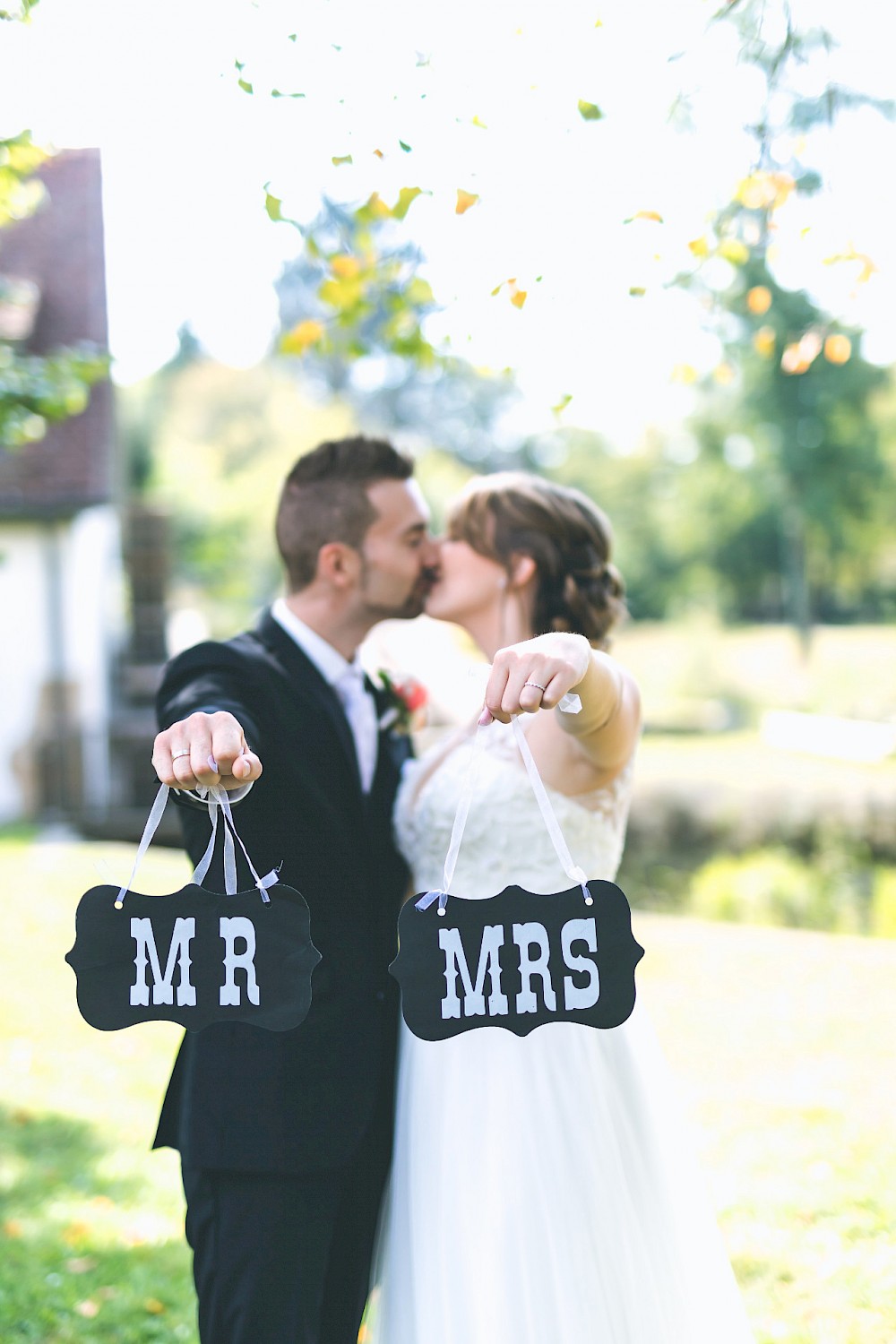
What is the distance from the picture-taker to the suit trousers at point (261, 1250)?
2486 millimetres

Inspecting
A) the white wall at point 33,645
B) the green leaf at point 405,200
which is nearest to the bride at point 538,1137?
the green leaf at point 405,200

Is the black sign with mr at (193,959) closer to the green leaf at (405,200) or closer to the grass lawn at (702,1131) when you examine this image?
the grass lawn at (702,1131)

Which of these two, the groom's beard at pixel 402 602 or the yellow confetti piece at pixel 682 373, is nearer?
the groom's beard at pixel 402 602

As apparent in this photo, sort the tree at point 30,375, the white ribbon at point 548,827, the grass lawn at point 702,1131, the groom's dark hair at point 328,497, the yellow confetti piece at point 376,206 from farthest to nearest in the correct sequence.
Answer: the tree at point 30,375 < the grass lawn at point 702,1131 < the yellow confetti piece at point 376,206 < the groom's dark hair at point 328,497 < the white ribbon at point 548,827

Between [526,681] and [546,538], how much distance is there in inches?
51.3

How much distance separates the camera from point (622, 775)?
304 cm

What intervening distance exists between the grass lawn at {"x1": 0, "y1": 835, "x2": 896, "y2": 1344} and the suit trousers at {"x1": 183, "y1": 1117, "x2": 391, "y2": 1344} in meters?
0.71

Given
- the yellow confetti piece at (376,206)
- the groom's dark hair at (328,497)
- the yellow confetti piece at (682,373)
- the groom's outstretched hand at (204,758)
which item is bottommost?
the groom's outstretched hand at (204,758)

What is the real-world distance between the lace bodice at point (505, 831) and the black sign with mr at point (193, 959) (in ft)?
2.89

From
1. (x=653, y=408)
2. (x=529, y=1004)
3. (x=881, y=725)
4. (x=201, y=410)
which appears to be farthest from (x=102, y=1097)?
(x=201, y=410)

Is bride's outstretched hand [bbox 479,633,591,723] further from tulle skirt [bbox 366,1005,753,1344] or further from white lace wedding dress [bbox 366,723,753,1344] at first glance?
tulle skirt [bbox 366,1005,753,1344]

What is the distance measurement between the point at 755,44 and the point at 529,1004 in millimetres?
3457

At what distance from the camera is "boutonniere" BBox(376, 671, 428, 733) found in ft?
10.8

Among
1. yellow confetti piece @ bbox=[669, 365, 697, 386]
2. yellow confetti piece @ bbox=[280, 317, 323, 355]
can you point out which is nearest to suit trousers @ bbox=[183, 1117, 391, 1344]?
yellow confetti piece @ bbox=[280, 317, 323, 355]
